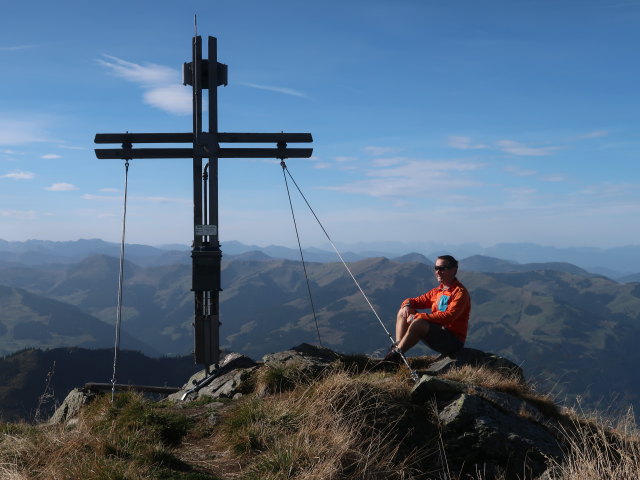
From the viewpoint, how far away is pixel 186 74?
45.9ft

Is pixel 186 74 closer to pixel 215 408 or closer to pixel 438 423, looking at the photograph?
pixel 215 408

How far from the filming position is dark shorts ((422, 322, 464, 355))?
1192 cm

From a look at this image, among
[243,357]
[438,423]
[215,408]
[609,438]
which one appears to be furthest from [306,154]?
[609,438]

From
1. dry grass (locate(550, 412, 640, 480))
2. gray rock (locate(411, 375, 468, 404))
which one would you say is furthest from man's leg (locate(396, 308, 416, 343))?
dry grass (locate(550, 412, 640, 480))

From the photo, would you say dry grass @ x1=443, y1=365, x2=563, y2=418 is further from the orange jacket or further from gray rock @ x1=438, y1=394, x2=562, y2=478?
gray rock @ x1=438, y1=394, x2=562, y2=478

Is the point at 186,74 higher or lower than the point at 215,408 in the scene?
higher

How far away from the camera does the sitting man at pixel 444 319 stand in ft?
38.5

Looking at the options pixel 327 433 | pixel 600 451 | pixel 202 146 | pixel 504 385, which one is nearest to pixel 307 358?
pixel 504 385

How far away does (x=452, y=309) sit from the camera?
1191cm

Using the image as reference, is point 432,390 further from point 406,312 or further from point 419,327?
point 406,312

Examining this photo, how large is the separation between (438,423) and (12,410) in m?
180

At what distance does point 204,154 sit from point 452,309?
657cm

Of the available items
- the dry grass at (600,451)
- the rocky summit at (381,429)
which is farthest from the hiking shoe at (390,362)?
the dry grass at (600,451)

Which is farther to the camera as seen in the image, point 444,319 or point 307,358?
point 444,319
